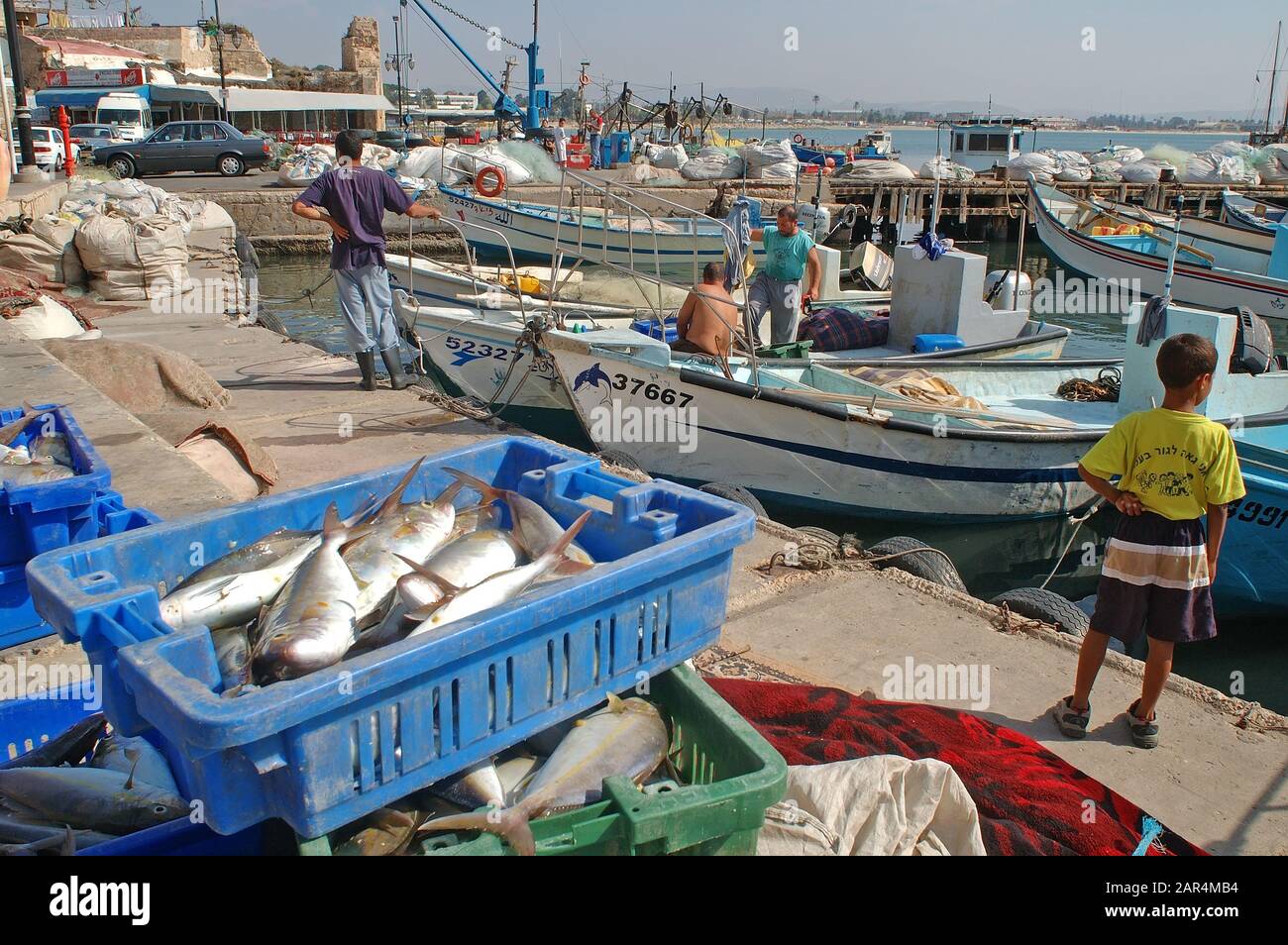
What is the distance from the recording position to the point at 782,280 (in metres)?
10.1

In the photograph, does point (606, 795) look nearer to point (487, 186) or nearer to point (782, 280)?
point (782, 280)

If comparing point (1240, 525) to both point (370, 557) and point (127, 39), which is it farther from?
point (127, 39)

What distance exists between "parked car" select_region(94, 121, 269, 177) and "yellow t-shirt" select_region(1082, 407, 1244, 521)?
28.4m

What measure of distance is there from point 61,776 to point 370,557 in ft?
2.79

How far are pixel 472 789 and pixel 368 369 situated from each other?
21.2 ft

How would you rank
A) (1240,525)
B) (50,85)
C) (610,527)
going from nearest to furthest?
1. (610,527)
2. (1240,525)
3. (50,85)

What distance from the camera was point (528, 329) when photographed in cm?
796

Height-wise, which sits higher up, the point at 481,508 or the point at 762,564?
the point at 481,508

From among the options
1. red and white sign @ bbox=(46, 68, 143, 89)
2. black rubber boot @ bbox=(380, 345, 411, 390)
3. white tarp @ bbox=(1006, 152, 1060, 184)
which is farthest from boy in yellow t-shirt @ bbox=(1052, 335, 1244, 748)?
red and white sign @ bbox=(46, 68, 143, 89)

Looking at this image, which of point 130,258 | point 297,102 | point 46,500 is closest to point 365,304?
point 46,500

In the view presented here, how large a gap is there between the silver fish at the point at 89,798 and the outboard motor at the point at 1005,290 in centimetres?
1152

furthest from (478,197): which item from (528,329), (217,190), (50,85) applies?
(50,85)

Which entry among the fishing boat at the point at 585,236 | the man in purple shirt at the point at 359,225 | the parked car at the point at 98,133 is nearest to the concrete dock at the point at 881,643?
the man in purple shirt at the point at 359,225
